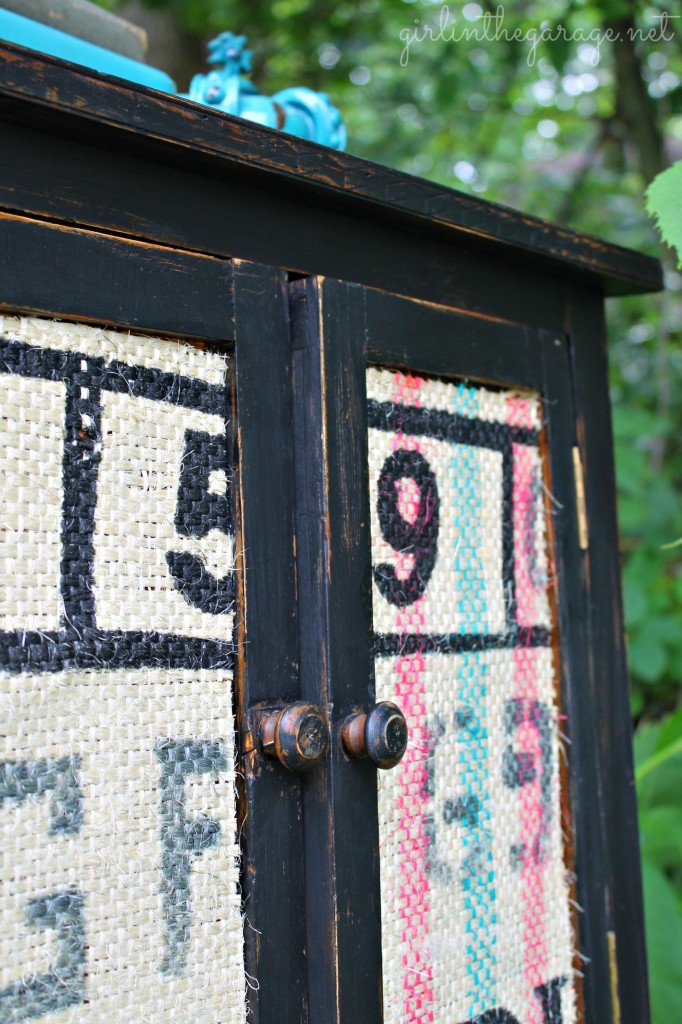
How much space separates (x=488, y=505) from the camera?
86 centimetres


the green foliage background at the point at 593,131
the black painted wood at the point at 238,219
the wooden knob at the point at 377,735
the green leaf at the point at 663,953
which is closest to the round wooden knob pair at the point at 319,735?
the wooden knob at the point at 377,735

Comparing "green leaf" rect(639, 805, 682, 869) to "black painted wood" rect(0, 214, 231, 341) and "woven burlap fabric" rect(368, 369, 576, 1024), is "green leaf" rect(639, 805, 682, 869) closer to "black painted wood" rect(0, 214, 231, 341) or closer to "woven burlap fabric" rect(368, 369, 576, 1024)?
"woven burlap fabric" rect(368, 369, 576, 1024)

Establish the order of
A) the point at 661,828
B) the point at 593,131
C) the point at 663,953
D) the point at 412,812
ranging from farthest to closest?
the point at 593,131, the point at 661,828, the point at 663,953, the point at 412,812

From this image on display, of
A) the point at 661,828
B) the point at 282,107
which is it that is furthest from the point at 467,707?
the point at 661,828

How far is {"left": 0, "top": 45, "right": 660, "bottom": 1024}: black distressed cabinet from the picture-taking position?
587mm

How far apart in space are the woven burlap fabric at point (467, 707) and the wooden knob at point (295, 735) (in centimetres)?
10

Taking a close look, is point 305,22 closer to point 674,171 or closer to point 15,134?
point 674,171

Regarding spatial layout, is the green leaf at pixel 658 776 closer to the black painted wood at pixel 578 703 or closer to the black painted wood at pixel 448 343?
the black painted wood at pixel 578 703

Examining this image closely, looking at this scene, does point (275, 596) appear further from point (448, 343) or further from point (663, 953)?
point (663, 953)

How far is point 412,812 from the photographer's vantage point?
29.9 inches

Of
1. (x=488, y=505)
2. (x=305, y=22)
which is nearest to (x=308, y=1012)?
(x=488, y=505)

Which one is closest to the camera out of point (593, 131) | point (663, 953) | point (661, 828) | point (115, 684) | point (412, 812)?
point (115, 684)

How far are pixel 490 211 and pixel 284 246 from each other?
0.70 feet

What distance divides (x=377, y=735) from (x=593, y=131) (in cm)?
332
